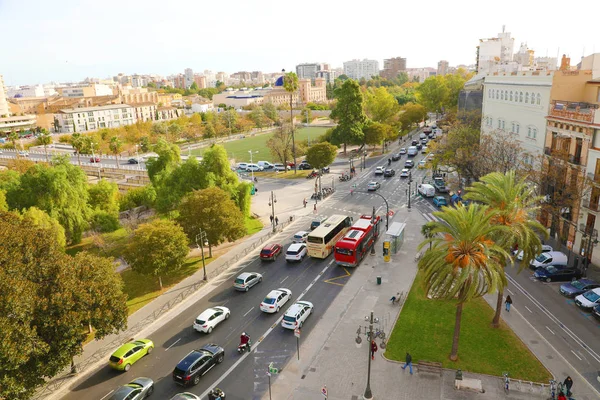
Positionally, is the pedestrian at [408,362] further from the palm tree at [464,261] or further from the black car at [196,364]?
the black car at [196,364]

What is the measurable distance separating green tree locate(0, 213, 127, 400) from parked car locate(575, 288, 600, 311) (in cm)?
3217

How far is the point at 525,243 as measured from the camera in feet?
86.8

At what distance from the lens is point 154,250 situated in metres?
34.3

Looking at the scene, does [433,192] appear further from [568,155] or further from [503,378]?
[503,378]

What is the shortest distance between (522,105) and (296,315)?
133ft

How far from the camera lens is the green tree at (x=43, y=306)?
19.1 metres

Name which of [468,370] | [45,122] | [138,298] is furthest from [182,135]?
[468,370]

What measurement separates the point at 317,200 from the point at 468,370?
130ft

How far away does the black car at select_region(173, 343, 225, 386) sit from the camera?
24.3 metres

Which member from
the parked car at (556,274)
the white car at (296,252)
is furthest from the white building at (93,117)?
the parked car at (556,274)

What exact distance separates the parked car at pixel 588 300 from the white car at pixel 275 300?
21904 millimetres

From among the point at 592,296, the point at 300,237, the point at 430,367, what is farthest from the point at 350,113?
the point at 430,367

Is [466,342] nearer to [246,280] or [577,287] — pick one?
[577,287]

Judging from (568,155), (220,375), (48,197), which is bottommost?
(220,375)
